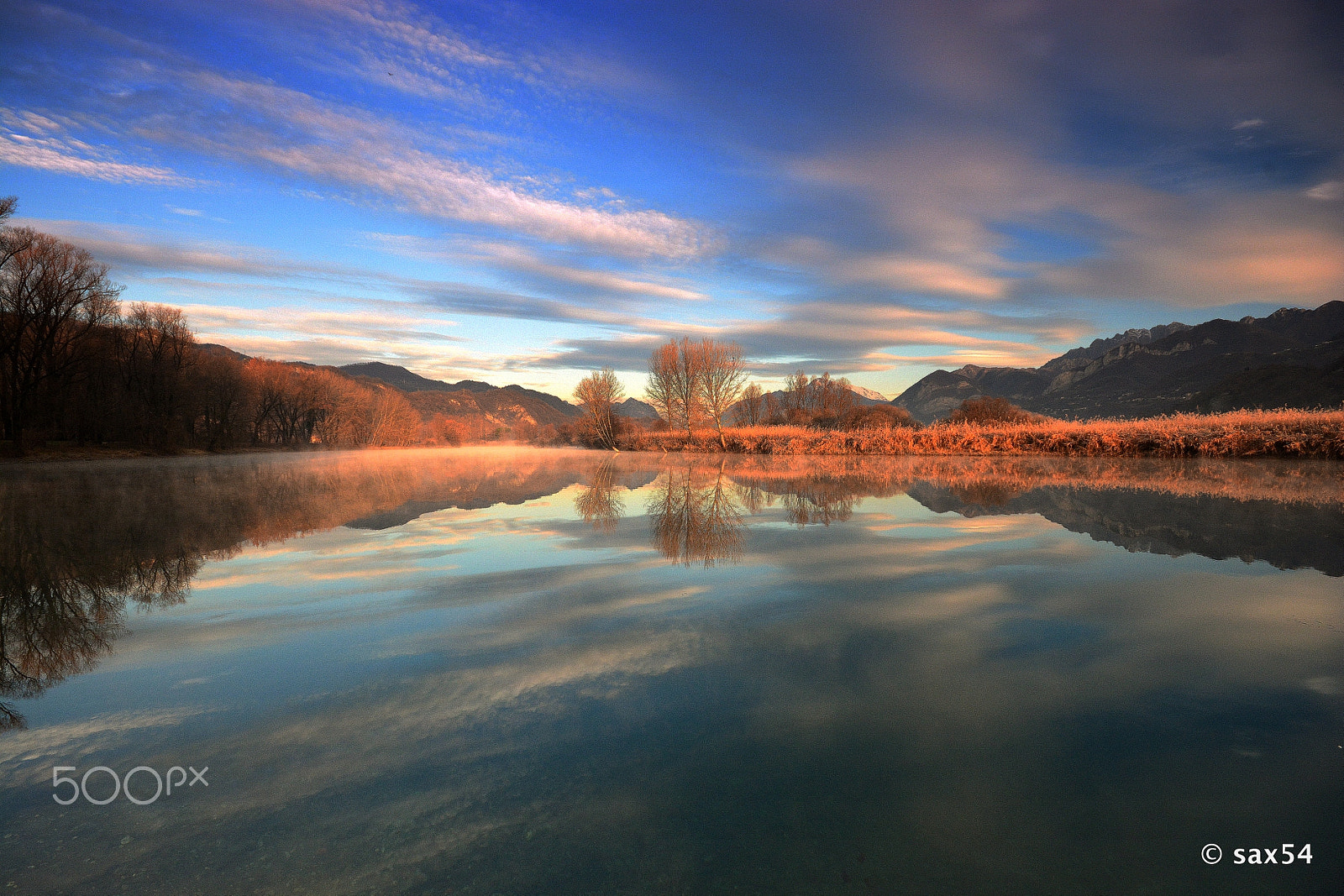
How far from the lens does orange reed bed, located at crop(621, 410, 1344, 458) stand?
17812mm

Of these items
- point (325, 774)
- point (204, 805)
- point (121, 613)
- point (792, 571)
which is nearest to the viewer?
point (204, 805)

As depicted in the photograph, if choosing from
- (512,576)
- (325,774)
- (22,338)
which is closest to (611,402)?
(22,338)

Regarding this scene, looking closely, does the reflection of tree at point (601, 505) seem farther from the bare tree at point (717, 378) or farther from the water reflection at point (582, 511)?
the bare tree at point (717, 378)

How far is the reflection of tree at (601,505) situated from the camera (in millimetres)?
8438

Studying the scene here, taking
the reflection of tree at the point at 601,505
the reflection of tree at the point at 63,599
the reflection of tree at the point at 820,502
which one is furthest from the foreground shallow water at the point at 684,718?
the reflection of tree at the point at 601,505

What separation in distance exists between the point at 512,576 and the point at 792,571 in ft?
8.07

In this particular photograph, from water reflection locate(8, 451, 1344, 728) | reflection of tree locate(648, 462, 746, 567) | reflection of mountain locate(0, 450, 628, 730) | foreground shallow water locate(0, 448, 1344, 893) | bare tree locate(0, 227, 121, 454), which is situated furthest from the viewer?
bare tree locate(0, 227, 121, 454)

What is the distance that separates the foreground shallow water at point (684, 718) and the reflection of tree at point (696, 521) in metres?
0.19

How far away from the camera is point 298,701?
2.85m

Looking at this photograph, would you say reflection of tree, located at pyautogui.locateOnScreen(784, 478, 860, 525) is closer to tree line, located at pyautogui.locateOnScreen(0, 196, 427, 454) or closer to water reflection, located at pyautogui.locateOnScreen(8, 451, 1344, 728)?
water reflection, located at pyautogui.locateOnScreen(8, 451, 1344, 728)

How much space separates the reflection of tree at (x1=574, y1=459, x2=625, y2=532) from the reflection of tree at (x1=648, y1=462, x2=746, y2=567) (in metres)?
0.56

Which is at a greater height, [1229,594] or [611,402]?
[611,402]

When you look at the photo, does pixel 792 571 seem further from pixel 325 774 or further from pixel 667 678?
pixel 325 774

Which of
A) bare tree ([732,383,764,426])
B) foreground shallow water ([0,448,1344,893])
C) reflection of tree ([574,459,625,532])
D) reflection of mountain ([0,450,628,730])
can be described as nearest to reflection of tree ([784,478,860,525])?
foreground shallow water ([0,448,1344,893])
